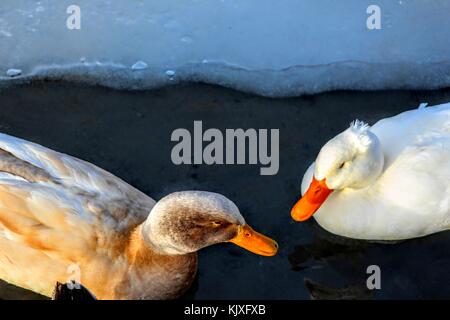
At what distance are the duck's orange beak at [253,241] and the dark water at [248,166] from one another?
0.39 metres

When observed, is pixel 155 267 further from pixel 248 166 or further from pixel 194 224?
pixel 248 166

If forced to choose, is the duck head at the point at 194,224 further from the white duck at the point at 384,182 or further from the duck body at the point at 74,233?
the white duck at the point at 384,182

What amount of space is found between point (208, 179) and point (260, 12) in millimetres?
1650

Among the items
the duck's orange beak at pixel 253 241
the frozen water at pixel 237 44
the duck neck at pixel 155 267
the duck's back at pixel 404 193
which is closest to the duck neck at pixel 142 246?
the duck neck at pixel 155 267

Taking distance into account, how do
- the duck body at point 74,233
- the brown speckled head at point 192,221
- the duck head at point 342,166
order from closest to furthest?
the brown speckled head at point 192,221 < the duck body at point 74,233 < the duck head at point 342,166

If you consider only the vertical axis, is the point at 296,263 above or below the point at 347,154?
below

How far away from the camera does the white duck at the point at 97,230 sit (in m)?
3.72

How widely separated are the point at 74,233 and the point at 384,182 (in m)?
1.83

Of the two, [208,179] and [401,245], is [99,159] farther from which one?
[401,245]

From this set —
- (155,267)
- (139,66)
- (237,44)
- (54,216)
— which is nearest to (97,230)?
(54,216)

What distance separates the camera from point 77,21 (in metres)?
5.56

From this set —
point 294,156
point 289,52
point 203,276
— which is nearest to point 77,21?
point 289,52
